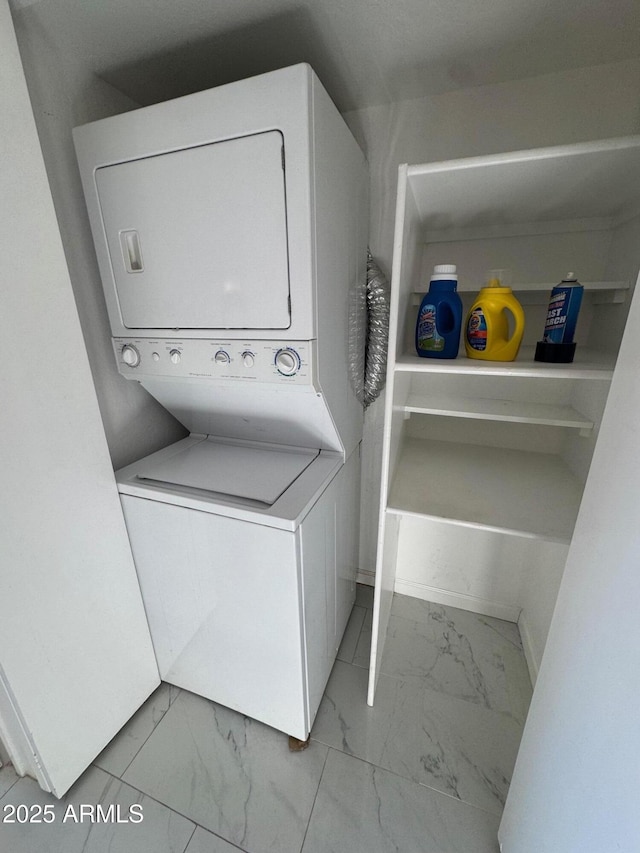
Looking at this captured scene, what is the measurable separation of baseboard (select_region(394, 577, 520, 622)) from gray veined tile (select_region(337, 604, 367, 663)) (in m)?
0.36

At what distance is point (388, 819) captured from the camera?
1.46 metres

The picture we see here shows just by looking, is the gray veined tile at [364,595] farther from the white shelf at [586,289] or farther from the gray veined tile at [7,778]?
the white shelf at [586,289]

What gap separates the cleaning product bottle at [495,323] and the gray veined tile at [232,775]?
1.98 m

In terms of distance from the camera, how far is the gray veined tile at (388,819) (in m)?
1.39

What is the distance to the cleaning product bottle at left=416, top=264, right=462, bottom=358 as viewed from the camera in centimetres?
140

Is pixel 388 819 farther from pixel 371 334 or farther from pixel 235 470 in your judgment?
pixel 371 334

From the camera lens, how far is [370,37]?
1.36m

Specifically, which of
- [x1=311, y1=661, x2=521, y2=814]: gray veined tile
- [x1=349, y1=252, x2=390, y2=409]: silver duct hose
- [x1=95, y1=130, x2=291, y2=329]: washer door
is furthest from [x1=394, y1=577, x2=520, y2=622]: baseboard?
[x1=95, y1=130, x2=291, y2=329]: washer door

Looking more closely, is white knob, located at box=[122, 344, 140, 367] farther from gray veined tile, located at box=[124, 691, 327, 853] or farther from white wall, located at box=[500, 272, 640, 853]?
gray veined tile, located at box=[124, 691, 327, 853]

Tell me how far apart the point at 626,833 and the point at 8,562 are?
185cm

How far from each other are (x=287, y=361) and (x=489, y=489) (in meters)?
1.14

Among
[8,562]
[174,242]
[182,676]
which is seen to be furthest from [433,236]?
[182,676]

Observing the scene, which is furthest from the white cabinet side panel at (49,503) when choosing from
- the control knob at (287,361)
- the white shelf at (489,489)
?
the white shelf at (489,489)

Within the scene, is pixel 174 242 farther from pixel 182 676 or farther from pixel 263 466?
pixel 182 676
